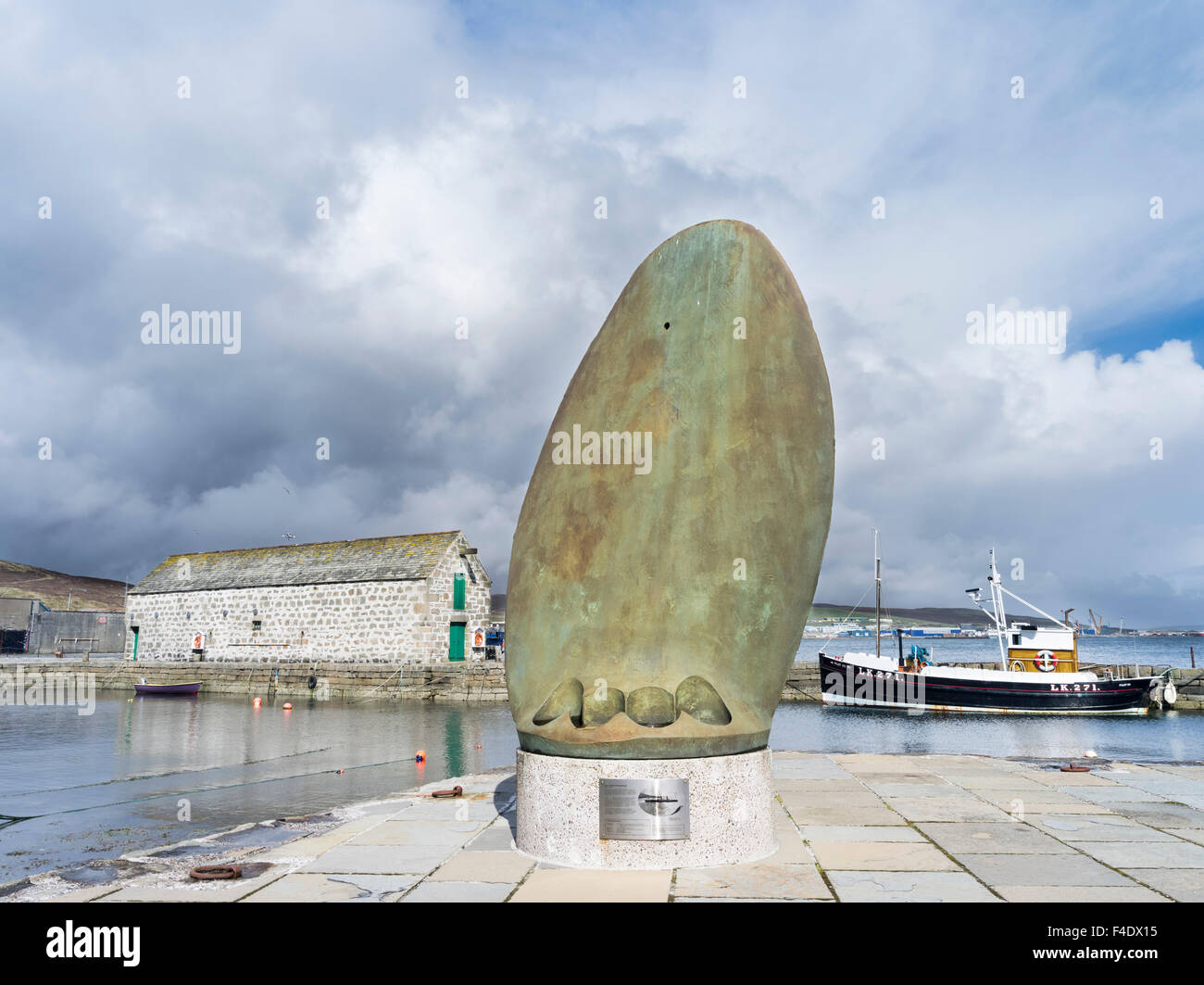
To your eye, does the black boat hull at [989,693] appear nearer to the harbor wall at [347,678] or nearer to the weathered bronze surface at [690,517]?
the harbor wall at [347,678]

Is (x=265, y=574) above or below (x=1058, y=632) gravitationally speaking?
above

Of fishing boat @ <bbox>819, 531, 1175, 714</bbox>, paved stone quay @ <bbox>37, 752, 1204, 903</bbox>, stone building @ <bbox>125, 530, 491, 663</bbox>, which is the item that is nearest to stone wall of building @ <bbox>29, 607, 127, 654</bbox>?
stone building @ <bbox>125, 530, 491, 663</bbox>

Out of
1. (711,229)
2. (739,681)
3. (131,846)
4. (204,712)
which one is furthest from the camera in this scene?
(204,712)

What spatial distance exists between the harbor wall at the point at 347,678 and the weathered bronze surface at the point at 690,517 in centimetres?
2443

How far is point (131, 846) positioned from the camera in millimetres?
10141

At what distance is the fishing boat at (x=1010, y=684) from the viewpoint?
113 feet

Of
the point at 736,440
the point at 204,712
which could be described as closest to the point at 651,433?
the point at 736,440

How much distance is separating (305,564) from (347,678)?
6.90m

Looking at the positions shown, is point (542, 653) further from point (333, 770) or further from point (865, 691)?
point (865, 691)

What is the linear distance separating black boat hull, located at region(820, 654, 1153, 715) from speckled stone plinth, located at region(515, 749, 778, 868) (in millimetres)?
31465

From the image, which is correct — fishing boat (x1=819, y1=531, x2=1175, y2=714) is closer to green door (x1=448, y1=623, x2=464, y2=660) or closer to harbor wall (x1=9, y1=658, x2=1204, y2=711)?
harbor wall (x1=9, y1=658, x2=1204, y2=711)

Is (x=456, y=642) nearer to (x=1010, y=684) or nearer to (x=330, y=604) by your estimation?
(x=330, y=604)

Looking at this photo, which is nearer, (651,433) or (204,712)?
(651,433)

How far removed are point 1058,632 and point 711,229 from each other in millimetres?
34565
